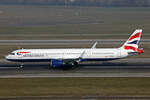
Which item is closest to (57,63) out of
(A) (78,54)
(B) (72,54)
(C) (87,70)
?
(B) (72,54)

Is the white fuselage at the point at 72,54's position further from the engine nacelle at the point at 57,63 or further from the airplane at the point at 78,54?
the engine nacelle at the point at 57,63

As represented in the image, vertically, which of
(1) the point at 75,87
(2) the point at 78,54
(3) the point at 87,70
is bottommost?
(1) the point at 75,87

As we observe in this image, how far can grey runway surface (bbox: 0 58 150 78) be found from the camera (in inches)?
2100

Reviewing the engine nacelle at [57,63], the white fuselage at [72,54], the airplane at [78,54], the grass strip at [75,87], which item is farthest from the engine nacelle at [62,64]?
the grass strip at [75,87]

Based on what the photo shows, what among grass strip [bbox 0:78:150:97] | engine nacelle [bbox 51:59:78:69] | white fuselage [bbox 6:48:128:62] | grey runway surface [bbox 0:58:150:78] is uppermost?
white fuselage [bbox 6:48:128:62]

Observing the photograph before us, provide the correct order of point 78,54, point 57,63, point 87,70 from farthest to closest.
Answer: point 78,54
point 57,63
point 87,70

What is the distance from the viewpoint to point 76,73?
2152 inches

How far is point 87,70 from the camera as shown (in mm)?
57156

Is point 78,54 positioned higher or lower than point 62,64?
higher

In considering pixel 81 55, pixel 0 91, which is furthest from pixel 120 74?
pixel 0 91

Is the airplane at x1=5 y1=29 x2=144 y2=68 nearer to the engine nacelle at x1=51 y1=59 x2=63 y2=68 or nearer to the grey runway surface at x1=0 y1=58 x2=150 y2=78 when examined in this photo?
the grey runway surface at x1=0 y1=58 x2=150 y2=78

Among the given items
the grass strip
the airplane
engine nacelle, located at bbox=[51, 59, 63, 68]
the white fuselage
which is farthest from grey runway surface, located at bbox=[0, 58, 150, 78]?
the grass strip

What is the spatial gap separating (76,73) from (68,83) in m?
7.64

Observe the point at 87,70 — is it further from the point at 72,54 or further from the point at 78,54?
the point at 72,54
